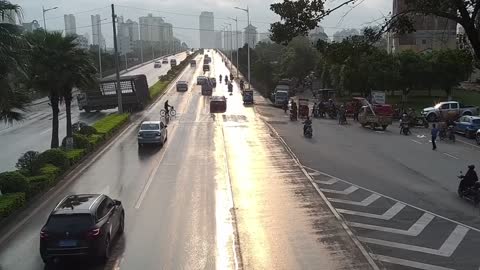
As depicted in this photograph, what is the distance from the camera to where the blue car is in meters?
36.8

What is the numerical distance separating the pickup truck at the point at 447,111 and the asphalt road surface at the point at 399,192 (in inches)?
288

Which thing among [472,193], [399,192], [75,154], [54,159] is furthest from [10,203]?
[472,193]

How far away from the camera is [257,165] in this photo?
25984mm

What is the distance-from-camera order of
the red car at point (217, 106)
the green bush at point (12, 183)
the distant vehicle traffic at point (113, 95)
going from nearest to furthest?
1. the green bush at point (12, 183)
2. the red car at point (217, 106)
3. the distant vehicle traffic at point (113, 95)

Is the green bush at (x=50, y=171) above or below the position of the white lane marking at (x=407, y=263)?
above

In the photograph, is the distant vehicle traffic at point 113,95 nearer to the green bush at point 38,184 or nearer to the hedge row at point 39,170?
the hedge row at point 39,170

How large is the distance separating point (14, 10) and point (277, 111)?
132 feet

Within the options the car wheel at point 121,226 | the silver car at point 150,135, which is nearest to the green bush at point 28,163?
the silver car at point 150,135

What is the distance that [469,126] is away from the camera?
37.1 metres

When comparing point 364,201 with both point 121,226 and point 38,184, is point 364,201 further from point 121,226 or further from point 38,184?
point 38,184

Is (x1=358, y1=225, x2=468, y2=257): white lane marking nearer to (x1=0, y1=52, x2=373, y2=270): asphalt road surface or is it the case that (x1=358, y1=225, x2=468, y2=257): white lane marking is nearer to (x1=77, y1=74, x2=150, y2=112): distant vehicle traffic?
(x1=0, y1=52, x2=373, y2=270): asphalt road surface

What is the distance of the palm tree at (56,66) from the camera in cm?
2936

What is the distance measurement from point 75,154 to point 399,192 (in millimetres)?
14972

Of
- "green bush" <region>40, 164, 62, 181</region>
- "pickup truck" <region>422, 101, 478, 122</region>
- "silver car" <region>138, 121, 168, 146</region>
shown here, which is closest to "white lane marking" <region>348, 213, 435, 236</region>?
"green bush" <region>40, 164, 62, 181</region>
